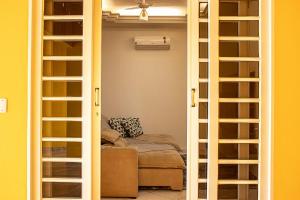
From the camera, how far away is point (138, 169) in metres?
5.03

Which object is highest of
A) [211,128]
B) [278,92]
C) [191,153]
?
[278,92]

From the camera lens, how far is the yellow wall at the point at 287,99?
3.11m

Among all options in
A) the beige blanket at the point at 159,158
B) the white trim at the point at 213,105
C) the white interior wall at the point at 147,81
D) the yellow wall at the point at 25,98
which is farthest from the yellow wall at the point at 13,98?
the white interior wall at the point at 147,81

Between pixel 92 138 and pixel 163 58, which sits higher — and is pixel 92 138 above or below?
below

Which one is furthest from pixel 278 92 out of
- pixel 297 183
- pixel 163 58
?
pixel 163 58

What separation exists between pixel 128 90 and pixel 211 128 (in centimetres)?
484

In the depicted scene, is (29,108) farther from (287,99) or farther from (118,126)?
(118,126)

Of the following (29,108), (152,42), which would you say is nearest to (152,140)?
(152,42)

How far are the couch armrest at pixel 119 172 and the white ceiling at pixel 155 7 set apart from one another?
2.53m

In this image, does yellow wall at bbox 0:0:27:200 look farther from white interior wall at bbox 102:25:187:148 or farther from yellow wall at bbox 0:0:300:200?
white interior wall at bbox 102:25:187:148

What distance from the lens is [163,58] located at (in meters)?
7.87

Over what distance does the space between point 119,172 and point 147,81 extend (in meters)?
3.40

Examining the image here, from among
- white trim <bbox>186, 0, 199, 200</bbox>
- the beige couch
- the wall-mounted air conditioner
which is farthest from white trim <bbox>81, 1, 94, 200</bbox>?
the wall-mounted air conditioner

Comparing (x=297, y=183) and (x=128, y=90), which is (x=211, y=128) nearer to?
(x=297, y=183)
